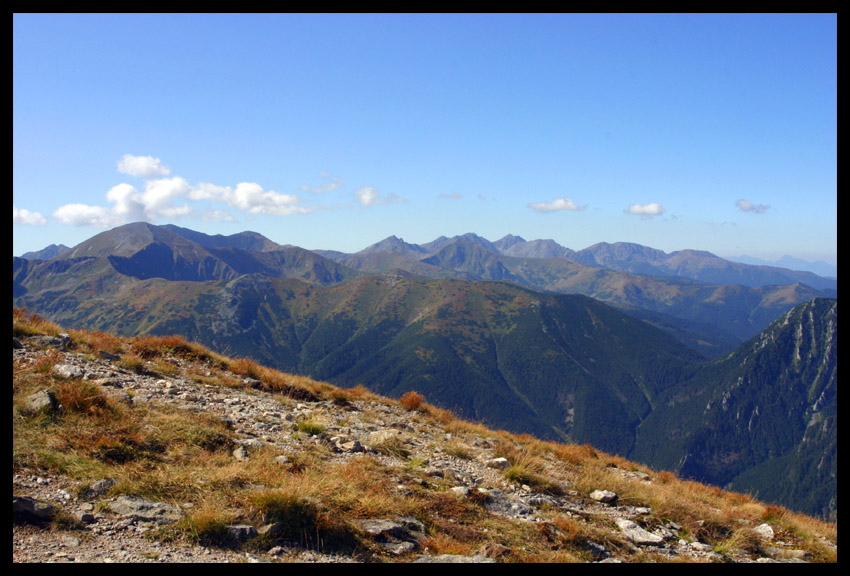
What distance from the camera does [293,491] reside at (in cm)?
736

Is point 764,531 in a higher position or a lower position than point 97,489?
lower

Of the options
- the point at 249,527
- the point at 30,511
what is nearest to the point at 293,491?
the point at 249,527

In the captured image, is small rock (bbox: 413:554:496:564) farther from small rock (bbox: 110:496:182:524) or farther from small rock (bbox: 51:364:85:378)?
small rock (bbox: 51:364:85:378)

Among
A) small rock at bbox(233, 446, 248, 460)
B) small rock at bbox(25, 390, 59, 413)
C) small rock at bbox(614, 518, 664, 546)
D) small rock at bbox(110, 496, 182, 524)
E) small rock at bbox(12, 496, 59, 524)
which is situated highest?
small rock at bbox(25, 390, 59, 413)

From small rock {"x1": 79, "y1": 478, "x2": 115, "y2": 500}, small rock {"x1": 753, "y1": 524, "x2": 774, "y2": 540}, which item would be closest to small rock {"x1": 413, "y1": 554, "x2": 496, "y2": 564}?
small rock {"x1": 79, "y1": 478, "x2": 115, "y2": 500}

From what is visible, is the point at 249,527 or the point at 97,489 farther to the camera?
the point at 97,489

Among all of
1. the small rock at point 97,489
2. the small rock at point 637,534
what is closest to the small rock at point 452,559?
the small rock at point 637,534

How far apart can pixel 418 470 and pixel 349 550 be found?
4533 millimetres

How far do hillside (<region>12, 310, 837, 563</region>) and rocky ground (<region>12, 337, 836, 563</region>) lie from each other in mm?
36

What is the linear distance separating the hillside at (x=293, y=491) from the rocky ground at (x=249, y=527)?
0.04m

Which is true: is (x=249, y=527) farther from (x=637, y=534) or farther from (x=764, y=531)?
(x=764, y=531)

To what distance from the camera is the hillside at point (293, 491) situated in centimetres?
636

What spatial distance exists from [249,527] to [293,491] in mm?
1003

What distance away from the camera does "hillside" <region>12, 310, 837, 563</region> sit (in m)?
6.36
